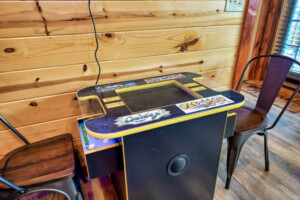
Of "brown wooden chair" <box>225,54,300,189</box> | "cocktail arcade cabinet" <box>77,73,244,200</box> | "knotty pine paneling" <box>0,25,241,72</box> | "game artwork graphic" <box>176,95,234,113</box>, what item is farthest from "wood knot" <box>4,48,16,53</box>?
"brown wooden chair" <box>225,54,300,189</box>

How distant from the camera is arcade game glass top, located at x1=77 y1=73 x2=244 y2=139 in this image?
2.51ft

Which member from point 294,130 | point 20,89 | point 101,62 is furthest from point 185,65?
point 294,130

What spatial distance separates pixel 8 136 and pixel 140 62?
1009 millimetres

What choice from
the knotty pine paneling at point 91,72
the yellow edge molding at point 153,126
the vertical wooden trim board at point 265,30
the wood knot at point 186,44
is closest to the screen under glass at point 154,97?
the yellow edge molding at point 153,126

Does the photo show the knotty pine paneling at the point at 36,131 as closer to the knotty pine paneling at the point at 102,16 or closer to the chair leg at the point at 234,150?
the knotty pine paneling at the point at 102,16

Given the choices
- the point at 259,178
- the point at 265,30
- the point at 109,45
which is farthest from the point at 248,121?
the point at 265,30

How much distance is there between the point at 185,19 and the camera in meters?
1.37

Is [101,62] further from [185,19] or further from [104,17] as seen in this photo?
[185,19]

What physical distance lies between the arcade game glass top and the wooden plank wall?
20 centimetres

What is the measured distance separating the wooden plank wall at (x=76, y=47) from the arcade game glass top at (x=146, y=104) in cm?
20

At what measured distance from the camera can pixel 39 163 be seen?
0.99m

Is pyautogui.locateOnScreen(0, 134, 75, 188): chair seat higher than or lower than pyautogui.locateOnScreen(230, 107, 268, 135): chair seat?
higher

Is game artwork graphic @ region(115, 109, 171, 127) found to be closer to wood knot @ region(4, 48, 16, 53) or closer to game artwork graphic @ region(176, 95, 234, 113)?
game artwork graphic @ region(176, 95, 234, 113)

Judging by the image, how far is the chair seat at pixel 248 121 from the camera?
4.16 feet
